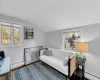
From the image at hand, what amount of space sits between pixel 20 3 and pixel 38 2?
1.80ft

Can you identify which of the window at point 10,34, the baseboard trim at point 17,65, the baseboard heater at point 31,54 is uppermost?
the window at point 10,34

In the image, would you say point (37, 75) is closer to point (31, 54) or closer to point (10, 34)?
point (31, 54)

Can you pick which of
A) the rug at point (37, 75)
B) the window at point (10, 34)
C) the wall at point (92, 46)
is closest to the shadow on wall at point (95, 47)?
the wall at point (92, 46)

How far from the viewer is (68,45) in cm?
325

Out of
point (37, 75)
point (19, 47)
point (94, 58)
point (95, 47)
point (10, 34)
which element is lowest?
point (37, 75)

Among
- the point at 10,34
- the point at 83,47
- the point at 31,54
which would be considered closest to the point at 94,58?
the point at 83,47

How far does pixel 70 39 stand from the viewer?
317 centimetres

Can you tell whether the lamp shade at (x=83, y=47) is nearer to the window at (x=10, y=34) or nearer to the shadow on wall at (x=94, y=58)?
the shadow on wall at (x=94, y=58)

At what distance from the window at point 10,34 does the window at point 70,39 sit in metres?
2.17

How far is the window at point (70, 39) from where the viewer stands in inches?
113

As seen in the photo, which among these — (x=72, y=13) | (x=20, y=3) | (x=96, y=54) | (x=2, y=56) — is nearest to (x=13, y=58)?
(x=2, y=56)

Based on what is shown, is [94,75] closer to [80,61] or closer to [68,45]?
[80,61]

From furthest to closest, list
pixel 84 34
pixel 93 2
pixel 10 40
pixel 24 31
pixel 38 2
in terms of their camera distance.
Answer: pixel 24 31
pixel 10 40
pixel 84 34
pixel 38 2
pixel 93 2

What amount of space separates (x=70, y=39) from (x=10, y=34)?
2.64 m
